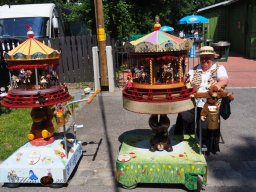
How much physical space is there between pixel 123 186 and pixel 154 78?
61.3 inches

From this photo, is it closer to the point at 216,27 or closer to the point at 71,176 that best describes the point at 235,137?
the point at 71,176

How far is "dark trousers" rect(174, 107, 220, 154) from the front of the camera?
5.05 metres

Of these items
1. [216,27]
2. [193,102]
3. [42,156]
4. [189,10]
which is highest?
[189,10]

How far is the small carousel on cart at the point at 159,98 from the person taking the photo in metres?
4.12

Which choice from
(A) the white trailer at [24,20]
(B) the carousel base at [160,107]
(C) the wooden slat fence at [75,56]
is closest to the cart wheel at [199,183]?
(B) the carousel base at [160,107]

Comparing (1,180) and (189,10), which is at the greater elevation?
(189,10)

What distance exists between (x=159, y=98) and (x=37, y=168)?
1929 millimetres

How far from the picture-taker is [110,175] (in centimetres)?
483

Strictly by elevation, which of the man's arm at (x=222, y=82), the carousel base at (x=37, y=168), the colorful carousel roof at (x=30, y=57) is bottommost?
the carousel base at (x=37, y=168)

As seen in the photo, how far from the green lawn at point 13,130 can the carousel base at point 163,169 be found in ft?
7.92

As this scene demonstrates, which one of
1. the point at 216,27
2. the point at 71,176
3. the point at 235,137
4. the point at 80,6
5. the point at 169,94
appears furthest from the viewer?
the point at 216,27

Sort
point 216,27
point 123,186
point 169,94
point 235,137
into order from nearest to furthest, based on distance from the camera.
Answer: point 169,94
point 123,186
point 235,137
point 216,27

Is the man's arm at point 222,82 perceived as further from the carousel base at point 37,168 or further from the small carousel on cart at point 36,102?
the carousel base at point 37,168

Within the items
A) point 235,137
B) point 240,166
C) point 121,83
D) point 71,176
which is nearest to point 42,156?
point 71,176
